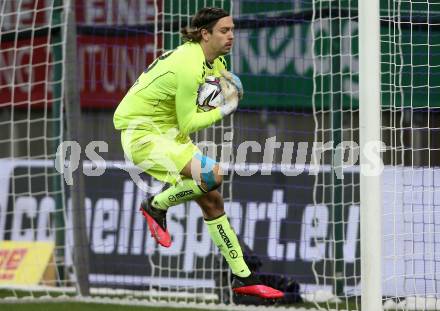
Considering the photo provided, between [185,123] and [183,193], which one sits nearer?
[185,123]

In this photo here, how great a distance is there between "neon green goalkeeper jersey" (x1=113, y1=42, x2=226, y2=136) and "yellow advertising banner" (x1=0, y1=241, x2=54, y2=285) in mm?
3514

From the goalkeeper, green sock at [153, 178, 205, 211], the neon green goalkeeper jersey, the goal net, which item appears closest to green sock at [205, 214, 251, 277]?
the goalkeeper

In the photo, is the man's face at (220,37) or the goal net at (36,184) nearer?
the man's face at (220,37)

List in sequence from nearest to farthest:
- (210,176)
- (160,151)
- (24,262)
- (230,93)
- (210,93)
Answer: (230,93), (210,93), (210,176), (160,151), (24,262)

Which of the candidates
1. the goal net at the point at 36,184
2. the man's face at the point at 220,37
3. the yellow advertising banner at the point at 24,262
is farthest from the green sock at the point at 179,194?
the yellow advertising banner at the point at 24,262

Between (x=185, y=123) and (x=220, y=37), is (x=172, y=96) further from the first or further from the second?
(x=220, y=37)

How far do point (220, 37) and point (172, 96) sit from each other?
0.53 metres

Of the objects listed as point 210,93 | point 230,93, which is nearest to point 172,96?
point 210,93

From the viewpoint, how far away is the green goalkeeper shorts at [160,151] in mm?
7605

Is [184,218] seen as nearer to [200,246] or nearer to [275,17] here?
[200,246]

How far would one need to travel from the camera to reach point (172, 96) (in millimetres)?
7535

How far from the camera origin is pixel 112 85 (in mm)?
11023

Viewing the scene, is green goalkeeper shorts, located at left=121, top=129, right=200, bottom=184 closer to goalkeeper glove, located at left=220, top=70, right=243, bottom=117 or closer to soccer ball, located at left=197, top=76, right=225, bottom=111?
soccer ball, located at left=197, top=76, right=225, bottom=111

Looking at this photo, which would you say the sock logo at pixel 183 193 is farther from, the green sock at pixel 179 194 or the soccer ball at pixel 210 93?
the soccer ball at pixel 210 93
